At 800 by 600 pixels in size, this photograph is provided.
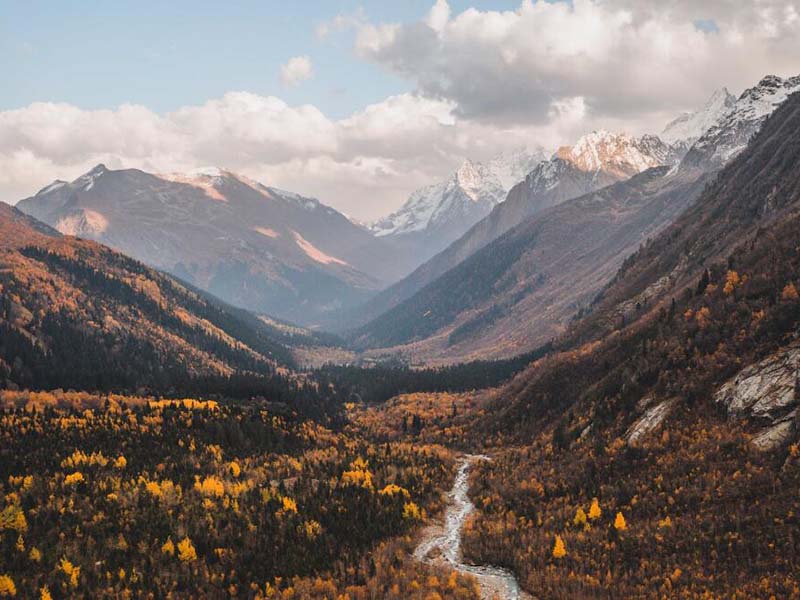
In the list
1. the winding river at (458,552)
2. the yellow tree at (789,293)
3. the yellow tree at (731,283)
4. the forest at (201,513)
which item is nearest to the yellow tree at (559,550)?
the winding river at (458,552)

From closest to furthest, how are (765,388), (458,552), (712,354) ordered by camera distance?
(458,552) → (765,388) → (712,354)

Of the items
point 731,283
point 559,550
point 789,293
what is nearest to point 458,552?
point 559,550

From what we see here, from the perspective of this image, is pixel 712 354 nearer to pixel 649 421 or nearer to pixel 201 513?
pixel 649 421

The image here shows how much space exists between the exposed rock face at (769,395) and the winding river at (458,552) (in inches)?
1056

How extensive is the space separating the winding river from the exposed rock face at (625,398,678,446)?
22032 millimetres

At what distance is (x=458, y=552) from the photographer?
55.6 metres

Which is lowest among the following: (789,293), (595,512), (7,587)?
(7,587)

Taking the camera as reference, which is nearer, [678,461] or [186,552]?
[186,552]

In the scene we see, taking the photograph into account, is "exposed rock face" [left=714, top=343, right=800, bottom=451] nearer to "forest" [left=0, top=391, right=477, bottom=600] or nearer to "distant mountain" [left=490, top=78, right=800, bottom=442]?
"distant mountain" [left=490, top=78, right=800, bottom=442]

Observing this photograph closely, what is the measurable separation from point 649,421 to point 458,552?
3004 cm

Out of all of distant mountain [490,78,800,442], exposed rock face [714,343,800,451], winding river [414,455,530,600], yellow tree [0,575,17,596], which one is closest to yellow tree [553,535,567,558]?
winding river [414,455,530,600]

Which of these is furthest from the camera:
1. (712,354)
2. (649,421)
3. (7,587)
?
(712,354)

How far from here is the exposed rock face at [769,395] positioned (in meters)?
51.5

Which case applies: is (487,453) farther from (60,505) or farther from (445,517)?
(60,505)
